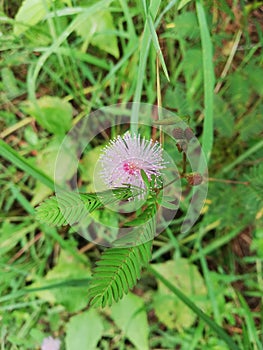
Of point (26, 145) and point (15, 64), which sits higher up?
point (15, 64)

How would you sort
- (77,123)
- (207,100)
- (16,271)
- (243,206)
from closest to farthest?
1. (207,100)
2. (243,206)
3. (16,271)
4. (77,123)

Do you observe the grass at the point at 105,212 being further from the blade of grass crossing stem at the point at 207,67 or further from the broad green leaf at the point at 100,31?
the blade of grass crossing stem at the point at 207,67

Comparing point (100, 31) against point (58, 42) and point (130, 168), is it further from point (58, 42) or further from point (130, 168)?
point (130, 168)

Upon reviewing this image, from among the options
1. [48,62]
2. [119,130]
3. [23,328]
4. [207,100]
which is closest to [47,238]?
[23,328]

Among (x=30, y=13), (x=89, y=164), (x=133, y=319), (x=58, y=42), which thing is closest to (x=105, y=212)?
(x=89, y=164)

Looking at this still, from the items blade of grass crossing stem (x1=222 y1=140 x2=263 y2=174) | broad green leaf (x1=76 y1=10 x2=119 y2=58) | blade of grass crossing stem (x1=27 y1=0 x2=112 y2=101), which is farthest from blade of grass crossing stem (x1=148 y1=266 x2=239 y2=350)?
broad green leaf (x1=76 y1=10 x2=119 y2=58)

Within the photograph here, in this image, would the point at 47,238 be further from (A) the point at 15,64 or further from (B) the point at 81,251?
(A) the point at 15,64

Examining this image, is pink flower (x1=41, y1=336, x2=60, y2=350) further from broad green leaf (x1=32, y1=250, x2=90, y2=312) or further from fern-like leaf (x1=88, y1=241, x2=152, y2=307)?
fern-like leaf (x1=88, y1=241, x2=152, y2=307)

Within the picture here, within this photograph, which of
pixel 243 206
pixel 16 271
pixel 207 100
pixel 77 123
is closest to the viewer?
pixel 207 100
